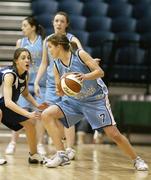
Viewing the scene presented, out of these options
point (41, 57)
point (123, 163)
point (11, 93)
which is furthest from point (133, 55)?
point (11, 93)

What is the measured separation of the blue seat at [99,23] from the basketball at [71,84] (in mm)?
5138

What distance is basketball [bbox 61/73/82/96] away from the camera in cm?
450

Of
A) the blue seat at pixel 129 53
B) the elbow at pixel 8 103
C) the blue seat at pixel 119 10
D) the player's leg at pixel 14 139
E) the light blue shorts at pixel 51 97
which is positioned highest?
the blue seat at pixel 119 10

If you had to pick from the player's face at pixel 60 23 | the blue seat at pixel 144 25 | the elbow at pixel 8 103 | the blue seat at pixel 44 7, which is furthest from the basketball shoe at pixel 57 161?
the blue seat at pixel 44 7

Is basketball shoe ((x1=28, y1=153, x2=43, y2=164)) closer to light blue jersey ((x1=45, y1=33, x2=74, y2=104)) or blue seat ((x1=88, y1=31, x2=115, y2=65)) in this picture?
light blue jersey ((x1=45, y1=33, x2=74, y2=104))

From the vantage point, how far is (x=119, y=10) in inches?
386

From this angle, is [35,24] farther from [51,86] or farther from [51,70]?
[51,86]

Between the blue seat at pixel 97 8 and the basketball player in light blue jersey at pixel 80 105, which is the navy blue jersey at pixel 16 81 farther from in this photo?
the blue seat at pixel 97 8

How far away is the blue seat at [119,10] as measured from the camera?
385 inches

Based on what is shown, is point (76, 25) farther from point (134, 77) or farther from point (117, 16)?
point (134, 77)

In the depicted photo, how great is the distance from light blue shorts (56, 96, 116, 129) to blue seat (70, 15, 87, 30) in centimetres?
480

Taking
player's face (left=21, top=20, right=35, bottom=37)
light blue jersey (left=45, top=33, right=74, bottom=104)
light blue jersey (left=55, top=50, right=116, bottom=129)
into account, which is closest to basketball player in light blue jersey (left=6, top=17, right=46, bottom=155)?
player's face (left=21, top=20, right=35, bottom=37)

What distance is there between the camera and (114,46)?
9008 mm

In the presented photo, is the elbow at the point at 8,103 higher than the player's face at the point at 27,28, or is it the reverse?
the player's face at the point at 27,28
